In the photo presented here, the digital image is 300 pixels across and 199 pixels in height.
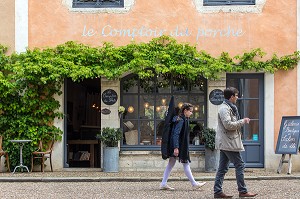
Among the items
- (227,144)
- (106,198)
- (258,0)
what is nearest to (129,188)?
(106,198)

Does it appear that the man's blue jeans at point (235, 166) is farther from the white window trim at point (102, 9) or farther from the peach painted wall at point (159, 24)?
the white window trim at point (102, 9)

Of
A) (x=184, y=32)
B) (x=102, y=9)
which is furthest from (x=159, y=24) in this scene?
(x=102, y=9)

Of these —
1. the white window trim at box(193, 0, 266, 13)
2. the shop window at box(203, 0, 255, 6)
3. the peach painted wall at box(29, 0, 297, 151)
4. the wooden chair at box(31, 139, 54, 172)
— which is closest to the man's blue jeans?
the peach painted wall at box(29, 0, 297, 151)

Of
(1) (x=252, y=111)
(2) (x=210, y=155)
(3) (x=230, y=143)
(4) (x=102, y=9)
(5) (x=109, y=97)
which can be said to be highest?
(4) (x=102, y=9)

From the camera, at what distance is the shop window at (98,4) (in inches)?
606

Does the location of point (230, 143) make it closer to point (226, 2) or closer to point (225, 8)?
point (225, 8)

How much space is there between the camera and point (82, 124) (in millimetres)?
18516

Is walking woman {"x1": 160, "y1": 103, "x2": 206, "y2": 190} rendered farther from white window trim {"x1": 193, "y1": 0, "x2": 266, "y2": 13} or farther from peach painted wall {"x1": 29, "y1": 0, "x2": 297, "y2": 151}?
white window trim {"x1": 193, "y1": 0, "x2": 266, "y2": 13}

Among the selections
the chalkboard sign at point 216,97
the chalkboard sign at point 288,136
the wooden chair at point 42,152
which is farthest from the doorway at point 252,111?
the wooden chair at point 42,152

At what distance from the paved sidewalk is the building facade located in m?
0.59

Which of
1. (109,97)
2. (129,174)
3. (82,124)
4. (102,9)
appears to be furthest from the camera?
(82,124)

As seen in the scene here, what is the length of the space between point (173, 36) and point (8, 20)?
3787 mm

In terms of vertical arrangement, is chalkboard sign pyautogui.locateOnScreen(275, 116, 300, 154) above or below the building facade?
below

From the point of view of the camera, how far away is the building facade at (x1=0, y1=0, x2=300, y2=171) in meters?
15.2
